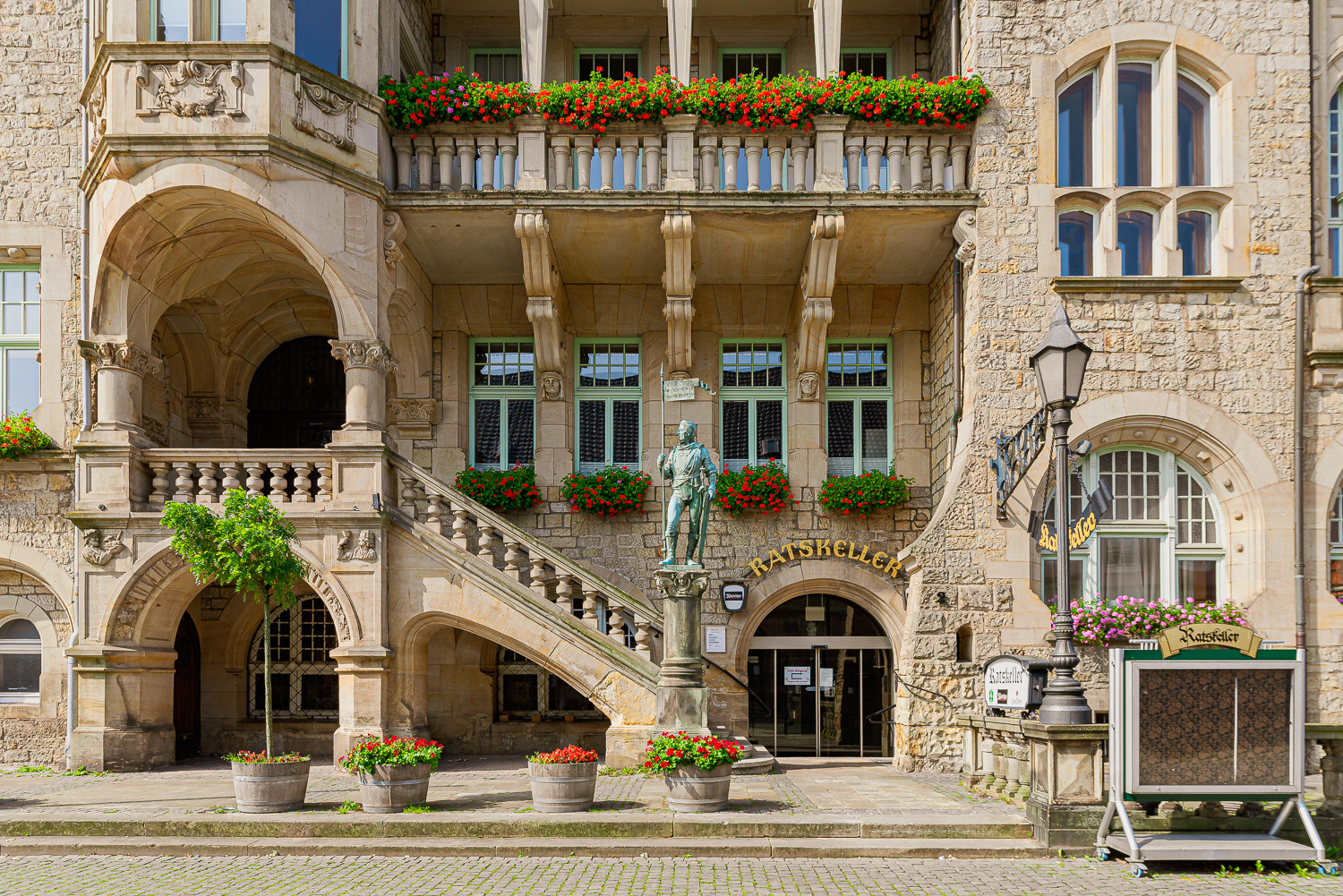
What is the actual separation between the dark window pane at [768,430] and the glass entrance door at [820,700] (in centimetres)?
287

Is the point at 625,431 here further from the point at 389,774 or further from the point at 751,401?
the point at 389,774

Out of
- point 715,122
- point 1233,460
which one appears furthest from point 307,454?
point 1233,460

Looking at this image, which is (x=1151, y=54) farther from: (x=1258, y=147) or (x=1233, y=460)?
(x=1233, y=460)

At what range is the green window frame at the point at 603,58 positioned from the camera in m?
15.6

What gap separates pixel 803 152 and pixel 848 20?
3.43 metres

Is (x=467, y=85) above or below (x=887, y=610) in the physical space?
above

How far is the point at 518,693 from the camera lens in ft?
48.6

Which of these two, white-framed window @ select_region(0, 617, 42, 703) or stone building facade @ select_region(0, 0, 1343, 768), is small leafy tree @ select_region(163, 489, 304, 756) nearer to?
stone building facade @ select_region(0, 0, 1343, 768)

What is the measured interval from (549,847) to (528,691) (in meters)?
6.33

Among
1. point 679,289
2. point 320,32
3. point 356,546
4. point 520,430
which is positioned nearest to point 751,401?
point 679,289

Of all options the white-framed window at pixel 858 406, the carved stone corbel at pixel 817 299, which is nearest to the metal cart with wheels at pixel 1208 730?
the carved stone corbel at pixel 817 299

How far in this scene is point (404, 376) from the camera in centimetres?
1484

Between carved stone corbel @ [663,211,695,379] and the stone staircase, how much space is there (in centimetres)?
376

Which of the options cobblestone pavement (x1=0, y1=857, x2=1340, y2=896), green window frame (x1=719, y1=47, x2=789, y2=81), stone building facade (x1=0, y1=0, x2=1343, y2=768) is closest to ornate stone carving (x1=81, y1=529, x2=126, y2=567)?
stone building facade (x1=0, y1=0, x2=1343, y2=768)
